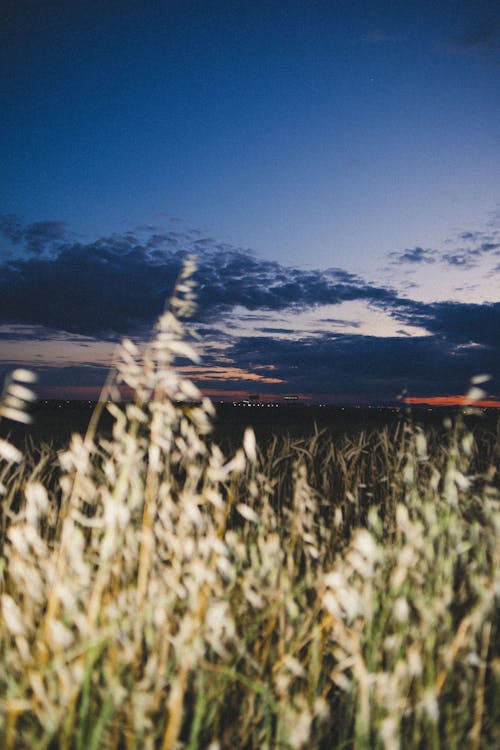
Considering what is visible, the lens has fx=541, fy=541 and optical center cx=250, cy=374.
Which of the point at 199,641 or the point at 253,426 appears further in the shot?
the point at 253,426

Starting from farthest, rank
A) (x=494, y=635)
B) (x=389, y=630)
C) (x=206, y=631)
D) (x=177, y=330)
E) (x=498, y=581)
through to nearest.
Answer: (x=494, y=635) → (x=389, y=630) → (x=206, y=631) → (x=177, y=330) → (x=498, y=581)

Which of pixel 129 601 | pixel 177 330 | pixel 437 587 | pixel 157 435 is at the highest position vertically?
pixel 177 330

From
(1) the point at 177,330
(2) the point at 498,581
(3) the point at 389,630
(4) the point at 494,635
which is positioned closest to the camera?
Answer: (2) the point at 498,581

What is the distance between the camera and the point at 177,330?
1.66 meters

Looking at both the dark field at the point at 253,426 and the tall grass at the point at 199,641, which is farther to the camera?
the dark field at the point at 253,426

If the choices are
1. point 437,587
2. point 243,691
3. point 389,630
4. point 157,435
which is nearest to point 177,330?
point 157,435

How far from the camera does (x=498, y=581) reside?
1535mm

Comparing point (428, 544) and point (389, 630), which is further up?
point (428, 544)

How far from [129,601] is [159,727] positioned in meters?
0.50

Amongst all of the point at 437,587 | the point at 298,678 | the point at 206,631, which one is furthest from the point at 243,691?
the point at 437,587

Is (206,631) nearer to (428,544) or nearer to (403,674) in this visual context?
(403,674)

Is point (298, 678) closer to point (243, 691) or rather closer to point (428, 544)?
point (243, 691)

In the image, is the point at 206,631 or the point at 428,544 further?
the point at 428,544

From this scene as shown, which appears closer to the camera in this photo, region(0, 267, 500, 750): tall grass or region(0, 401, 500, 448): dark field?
region(0, 267, 500, 750): tall grass
